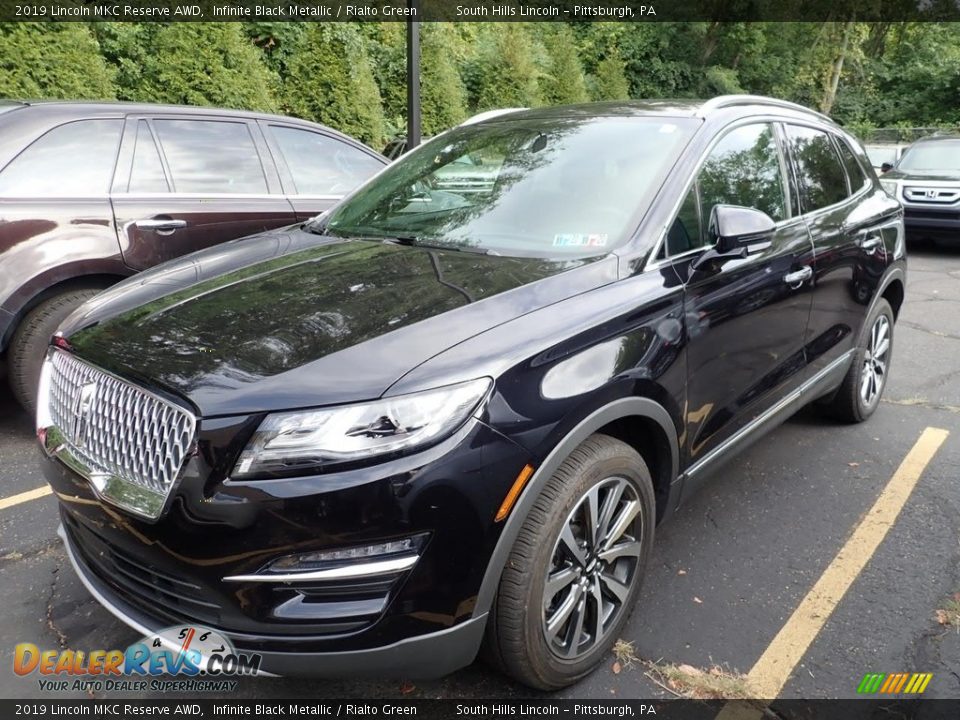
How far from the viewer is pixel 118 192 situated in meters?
4.21

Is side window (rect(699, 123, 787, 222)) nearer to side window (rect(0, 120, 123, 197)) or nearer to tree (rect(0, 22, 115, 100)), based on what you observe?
side window (rect(0, 120, 123, 197))

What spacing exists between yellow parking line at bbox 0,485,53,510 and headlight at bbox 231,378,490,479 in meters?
2.26

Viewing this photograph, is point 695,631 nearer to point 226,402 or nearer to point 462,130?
point 226,402

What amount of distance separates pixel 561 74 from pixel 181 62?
13351 millimetres

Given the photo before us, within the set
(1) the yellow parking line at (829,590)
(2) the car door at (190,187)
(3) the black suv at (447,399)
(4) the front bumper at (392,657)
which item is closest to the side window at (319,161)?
(2) the car door at (190,187)

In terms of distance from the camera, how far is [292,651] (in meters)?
1.84

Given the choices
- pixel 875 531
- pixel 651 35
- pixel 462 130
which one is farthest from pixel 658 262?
pixel 651 35

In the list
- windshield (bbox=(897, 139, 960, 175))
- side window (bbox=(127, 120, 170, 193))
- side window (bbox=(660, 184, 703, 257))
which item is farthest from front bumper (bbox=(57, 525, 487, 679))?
windshield (bbox=(897, 139, 960, 175))

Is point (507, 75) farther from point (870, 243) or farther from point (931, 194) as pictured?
point (870, 243)

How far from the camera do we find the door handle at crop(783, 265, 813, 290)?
3225 mm

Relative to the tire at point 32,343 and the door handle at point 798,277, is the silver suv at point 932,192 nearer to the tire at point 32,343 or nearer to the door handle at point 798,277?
the door handle at point 798,277

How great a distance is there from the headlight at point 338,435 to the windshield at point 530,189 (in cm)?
101

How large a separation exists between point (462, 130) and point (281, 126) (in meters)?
1.98

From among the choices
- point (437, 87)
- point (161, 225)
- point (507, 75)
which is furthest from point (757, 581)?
point (507, 75)
